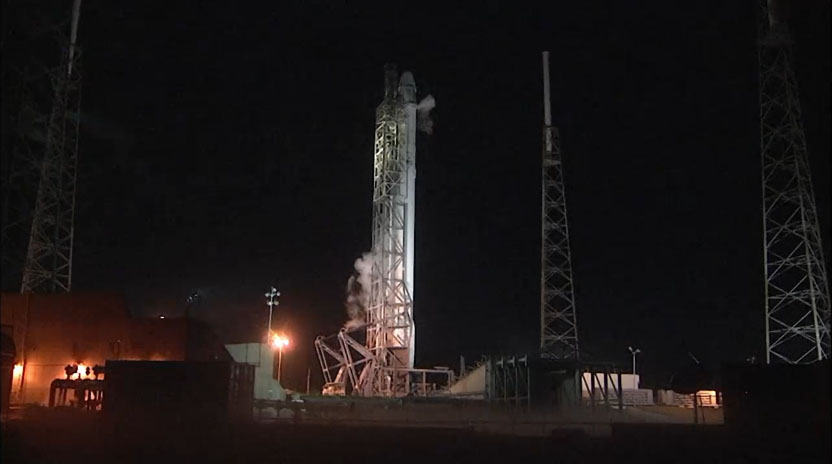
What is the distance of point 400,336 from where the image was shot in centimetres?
5578

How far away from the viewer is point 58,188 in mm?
46406

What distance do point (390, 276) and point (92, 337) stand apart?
2167 centimetres

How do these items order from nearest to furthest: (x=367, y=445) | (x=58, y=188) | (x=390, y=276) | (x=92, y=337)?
(x=367, y=445) → (x=92, y=337) → (x=58, y=188) → (x=390, y=276)

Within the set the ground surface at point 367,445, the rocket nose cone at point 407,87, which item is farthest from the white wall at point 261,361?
the rocket nose cone at point 407,87

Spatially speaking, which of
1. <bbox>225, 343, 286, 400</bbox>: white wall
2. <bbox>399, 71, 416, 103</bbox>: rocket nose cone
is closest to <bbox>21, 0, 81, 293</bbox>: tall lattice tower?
<bbox>225, 343, 286, 400</bbox>: white wall

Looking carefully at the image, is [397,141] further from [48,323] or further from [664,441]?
[664,441]

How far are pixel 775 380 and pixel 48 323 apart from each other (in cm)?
3208

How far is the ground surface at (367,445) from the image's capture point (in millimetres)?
21328

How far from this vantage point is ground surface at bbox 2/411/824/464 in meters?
21.3

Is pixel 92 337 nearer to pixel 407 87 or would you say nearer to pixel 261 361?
pixel 261 361

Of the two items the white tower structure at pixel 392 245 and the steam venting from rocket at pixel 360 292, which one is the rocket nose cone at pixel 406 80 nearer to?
the white tower structure at pixel 392 245

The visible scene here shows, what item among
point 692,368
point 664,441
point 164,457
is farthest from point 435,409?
point 164,457

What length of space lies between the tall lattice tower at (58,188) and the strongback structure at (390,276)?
18.6 meters

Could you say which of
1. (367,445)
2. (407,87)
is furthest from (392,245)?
(367,445)
